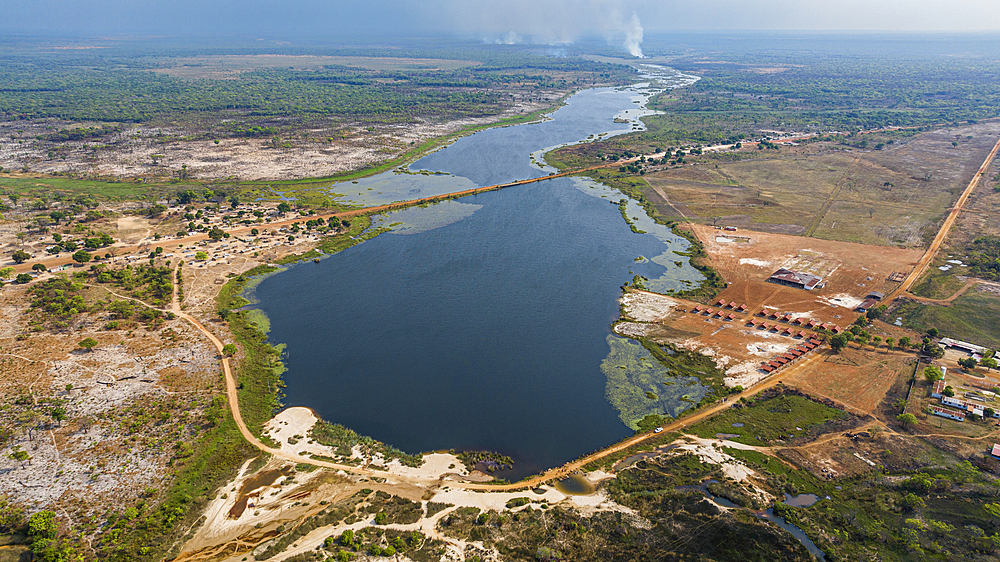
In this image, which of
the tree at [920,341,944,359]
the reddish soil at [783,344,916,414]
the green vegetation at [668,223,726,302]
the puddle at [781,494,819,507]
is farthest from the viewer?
the green vegetation at [668,223,726,302]

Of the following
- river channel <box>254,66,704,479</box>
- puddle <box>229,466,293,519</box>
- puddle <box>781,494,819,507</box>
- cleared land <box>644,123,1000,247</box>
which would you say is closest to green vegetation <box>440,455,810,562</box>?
puddle <box>781,494,819,507</box>

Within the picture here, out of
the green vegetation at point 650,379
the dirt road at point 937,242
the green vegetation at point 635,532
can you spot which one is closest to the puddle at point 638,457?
the green vegetation at point 635,532

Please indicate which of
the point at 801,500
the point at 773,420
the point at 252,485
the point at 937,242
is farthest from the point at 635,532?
the point at 937,242

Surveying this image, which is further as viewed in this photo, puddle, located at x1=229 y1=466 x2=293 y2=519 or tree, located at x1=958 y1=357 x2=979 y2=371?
tree, located at x1=958 y1=357 x2=979 y2=371

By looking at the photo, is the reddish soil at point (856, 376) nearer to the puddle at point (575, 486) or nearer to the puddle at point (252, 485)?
the puddle at point (575, 486)

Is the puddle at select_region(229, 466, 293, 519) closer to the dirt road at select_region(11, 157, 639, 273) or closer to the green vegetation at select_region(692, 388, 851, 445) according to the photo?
the green vegetation at select_region(692, 388, 851, 445)

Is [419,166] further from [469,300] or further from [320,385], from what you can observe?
[320,385]

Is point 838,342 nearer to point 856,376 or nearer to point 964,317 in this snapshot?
point 856,376
